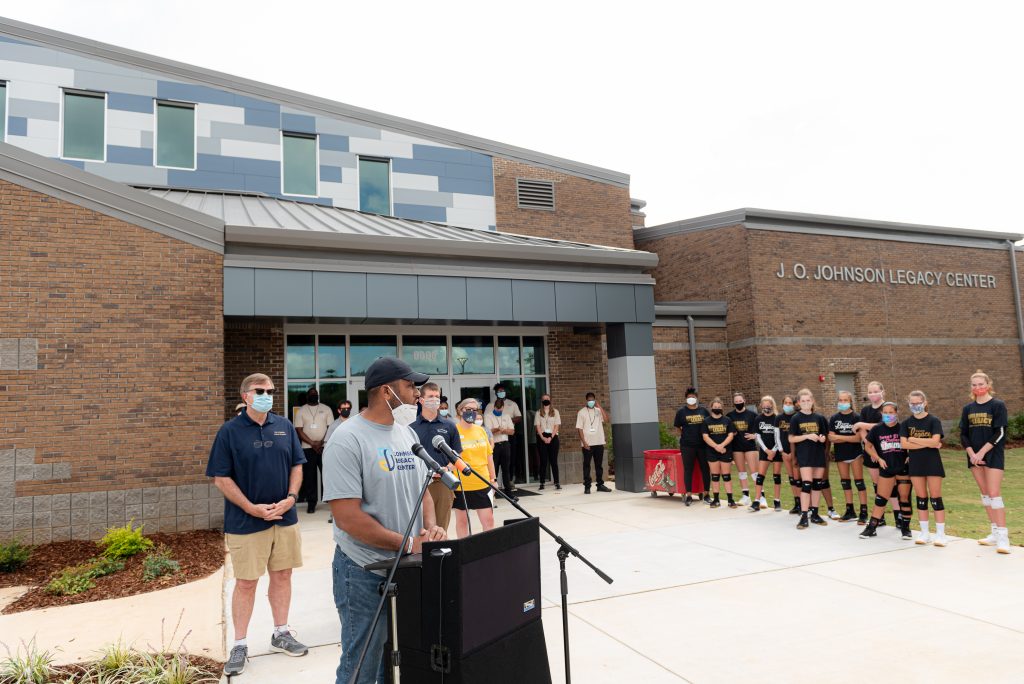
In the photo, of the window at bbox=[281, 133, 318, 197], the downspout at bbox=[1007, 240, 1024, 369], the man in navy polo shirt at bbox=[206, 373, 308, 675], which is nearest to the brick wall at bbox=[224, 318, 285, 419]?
the window at bbox=[281, 133, 318, 197]

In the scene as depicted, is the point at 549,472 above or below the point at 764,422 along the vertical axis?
below

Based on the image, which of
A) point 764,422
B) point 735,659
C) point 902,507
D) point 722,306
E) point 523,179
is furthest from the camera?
point 722,306

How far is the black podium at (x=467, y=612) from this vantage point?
2.90 m

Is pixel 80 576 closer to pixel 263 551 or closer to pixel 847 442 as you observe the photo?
pixel 263 551

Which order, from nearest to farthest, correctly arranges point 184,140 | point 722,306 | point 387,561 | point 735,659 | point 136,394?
point 387,561 < point 735,659 < point 136,394 < point 184,140 < point 722,306

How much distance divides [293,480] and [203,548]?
492 centimetres

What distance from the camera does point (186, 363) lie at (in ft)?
34.1

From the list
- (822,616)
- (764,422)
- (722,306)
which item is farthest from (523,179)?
(822,616)

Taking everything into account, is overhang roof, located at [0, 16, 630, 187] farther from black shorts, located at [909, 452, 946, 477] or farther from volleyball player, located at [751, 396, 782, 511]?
black shorts, located at [909, 452, 946, 477]

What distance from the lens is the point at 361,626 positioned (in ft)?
11.3

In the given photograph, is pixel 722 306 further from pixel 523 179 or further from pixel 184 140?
pixel 184 140

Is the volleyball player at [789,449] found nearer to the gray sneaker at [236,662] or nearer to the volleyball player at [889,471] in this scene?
the volleyball player at [889,471]

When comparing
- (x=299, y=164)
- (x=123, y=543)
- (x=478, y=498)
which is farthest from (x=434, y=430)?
(x=299, y=164)

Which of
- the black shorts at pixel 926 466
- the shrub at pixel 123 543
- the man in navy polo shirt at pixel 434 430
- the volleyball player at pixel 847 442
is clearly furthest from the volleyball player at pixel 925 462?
the shrub at pixel 123 543
